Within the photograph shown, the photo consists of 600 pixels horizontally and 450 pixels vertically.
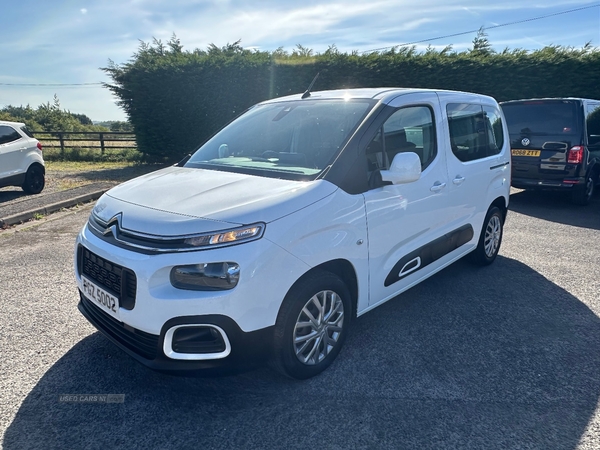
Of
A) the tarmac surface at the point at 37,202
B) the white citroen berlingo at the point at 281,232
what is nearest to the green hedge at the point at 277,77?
the tarmac surface at the point at 37,202

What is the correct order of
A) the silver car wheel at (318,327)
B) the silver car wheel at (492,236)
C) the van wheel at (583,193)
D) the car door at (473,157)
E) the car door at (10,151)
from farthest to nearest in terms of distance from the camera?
the car door at (10,151)
the van wheel at (583,193)
the silver car wheel at (492,236)
the car door at (473,157)
the silver car wheel at (318,327)

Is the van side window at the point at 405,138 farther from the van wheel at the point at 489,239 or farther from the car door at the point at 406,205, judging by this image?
the van wheel at the point at 489,239

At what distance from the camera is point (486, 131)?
4.71 meters

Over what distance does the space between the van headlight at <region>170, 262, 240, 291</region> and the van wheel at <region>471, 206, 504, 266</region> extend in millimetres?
3310

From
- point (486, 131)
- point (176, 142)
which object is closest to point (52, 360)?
point (486, 131)

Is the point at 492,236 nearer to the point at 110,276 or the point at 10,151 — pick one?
the point at 110,276

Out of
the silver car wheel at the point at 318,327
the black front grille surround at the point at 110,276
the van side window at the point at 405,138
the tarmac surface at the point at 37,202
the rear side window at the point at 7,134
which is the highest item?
the rear side window at the point at 7,134

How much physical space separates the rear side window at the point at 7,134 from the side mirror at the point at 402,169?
928 cm

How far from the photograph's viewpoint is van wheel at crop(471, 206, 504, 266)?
15.8 feet

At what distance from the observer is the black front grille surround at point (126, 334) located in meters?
2.48

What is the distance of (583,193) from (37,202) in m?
10.2

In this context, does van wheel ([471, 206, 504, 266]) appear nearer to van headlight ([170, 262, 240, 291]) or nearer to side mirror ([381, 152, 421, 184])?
side mirror ([381, 152, 421, 184])

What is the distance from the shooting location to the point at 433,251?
381cm

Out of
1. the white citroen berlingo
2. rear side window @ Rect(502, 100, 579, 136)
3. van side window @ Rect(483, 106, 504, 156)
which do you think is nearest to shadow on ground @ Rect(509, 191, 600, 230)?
rear side window @ Rect(502, 100, 579, 136)
